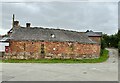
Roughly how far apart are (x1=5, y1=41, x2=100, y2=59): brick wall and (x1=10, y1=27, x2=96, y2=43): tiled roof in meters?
0.84

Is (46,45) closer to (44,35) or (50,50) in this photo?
(50,50)

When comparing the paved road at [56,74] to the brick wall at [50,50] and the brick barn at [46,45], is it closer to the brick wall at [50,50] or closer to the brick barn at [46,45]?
the brick wall at [50,50]

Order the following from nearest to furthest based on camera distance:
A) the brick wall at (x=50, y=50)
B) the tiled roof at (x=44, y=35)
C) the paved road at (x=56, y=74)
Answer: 1. the paved road at (x=56, y=74)
2. the brick wall at (x=50, y=50)
3. the tiled roof at (x=44, y=35)

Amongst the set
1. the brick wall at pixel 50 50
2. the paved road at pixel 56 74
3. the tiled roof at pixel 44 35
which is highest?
the tiled roof at pixel 44 35

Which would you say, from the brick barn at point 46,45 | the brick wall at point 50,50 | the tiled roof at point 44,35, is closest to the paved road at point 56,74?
the brick wall at point 50,50

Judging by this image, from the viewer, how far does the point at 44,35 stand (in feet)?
133

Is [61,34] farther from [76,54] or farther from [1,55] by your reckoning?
[1,55]

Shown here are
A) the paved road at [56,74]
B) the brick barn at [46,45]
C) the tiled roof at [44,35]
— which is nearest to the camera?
the paved road at [56,74]

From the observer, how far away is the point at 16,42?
37.1 metres

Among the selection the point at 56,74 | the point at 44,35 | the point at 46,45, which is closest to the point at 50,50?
the point at 46,45

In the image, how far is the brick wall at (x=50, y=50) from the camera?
117ft

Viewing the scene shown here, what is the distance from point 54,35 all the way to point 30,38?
15.7 ft

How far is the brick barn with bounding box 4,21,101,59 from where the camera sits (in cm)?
3669

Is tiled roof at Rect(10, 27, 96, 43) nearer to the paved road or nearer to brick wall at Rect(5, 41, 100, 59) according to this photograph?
brick wall at Rect(5, 41, 100, 59)
